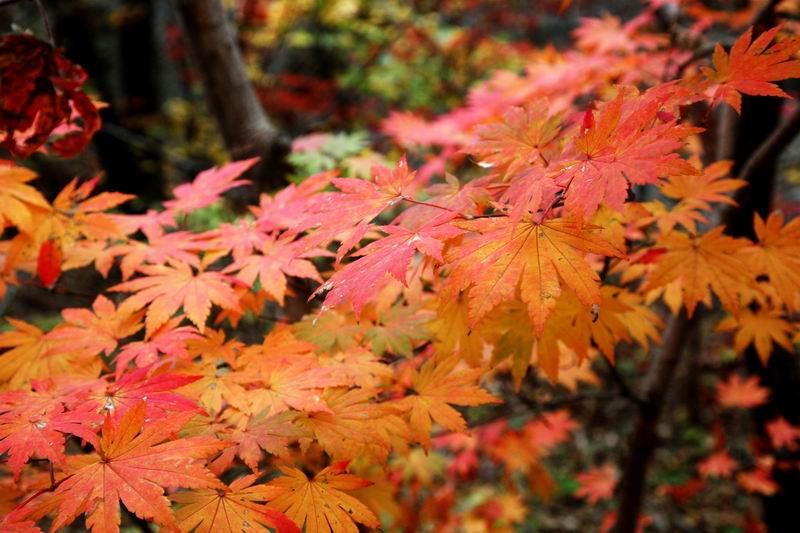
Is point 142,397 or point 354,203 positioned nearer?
point 142,397

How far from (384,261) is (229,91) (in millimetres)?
2318

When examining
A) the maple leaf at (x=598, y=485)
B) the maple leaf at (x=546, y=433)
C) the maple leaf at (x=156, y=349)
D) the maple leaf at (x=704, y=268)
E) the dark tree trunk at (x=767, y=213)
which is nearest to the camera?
the maple leaf at (x=156, y=349)

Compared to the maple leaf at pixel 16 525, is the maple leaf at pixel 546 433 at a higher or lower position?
lower

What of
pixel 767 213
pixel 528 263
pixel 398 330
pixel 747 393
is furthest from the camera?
pixel 747 393

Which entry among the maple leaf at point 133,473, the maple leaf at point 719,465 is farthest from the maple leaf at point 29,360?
the maple leaf at point 719,465

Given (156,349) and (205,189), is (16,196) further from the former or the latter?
(156,349)

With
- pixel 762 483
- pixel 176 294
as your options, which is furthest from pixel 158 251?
pixel 762 483

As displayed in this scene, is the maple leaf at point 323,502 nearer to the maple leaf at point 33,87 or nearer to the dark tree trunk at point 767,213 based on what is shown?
the maple leaf at point 33,87

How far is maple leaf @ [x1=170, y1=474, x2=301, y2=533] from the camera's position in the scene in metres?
0.99

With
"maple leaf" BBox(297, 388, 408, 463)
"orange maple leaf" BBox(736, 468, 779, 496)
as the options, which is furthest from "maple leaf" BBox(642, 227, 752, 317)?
"orange maple leaf" BBox(736, 468, 779, 496)

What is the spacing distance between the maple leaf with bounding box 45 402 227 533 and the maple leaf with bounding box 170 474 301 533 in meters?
0.06

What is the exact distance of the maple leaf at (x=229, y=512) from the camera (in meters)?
0.99

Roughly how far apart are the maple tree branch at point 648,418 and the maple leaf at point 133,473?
2046 mm

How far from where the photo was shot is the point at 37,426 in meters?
1.03
